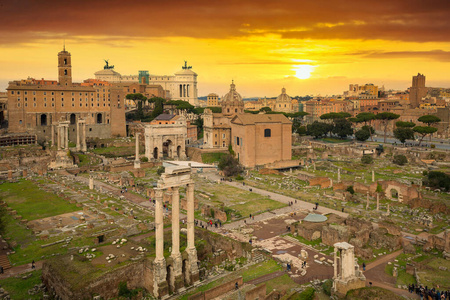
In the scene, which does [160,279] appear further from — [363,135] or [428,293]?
[363,135]

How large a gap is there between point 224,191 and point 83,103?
159ft

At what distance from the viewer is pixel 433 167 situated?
58.8 m

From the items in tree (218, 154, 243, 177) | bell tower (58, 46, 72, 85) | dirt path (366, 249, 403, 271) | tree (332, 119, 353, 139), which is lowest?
dirt path (366, 249, 403, 271)

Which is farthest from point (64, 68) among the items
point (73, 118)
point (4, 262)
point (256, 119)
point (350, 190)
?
point (4, 262)

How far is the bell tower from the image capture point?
85438 mm

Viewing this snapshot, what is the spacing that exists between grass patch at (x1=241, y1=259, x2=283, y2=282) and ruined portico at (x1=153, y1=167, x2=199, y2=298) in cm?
315

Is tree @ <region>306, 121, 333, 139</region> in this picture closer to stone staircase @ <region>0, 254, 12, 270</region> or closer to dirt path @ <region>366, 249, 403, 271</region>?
dirt path @ <region>366, 249, 403, 271</region>

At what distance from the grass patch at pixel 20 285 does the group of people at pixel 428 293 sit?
20.8 meters

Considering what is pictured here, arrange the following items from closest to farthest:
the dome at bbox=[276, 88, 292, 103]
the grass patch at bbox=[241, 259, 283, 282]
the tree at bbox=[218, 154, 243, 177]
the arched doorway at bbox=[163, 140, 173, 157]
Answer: the grass patch at bbox=[241, 259, 283, 282] < the tree at bbox=[218, 154, 243, 177] < the arched doorway at bbox=[163, 140, 173, 157] < the dome at bbox=[276, 88, 292, 103]

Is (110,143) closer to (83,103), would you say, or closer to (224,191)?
(83,103)

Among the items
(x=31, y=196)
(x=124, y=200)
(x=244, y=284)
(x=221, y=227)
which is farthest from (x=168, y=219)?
(x=31, y=196)

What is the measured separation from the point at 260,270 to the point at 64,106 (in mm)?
66903

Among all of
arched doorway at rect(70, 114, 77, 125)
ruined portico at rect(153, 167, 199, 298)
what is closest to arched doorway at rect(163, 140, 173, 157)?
arched doorway at rect(70, 114, 77, 125)

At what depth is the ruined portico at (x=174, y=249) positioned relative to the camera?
2186 cm
